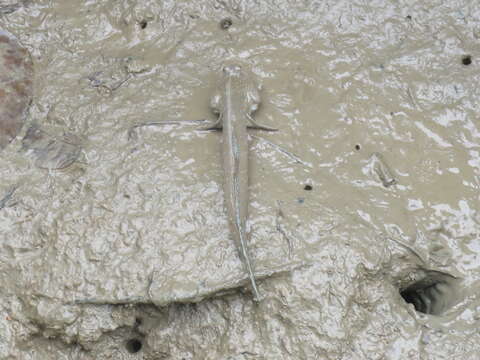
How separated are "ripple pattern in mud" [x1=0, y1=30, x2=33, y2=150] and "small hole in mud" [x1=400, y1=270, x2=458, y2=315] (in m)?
2.71

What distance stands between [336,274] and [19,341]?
1823mm

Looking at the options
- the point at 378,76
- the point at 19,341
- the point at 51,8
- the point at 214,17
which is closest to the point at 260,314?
the point at 19,341

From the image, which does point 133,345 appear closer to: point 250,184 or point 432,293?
point 250,184

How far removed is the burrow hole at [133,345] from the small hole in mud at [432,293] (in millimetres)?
1582

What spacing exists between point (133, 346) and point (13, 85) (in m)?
1.95

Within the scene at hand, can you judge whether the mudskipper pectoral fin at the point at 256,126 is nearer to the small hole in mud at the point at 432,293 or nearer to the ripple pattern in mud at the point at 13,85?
the small hole in mud at the point at 432,293

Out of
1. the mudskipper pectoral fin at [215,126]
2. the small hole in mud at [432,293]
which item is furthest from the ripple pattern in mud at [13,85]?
the small hole in mud at [432,293]

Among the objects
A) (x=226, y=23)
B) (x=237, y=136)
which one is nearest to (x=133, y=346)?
(x=237, y=136)

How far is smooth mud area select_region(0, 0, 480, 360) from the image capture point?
9.11 feet

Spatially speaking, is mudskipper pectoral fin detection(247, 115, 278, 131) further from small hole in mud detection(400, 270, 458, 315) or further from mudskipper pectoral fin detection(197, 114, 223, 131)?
small hole in mud detection(400, 270, 458, 315)

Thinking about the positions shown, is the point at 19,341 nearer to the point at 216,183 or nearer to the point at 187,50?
the point at 216,183

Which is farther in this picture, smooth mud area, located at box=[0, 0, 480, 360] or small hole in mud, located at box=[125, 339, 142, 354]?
small hole in mud, located at box=[125, 339, 142, 354]

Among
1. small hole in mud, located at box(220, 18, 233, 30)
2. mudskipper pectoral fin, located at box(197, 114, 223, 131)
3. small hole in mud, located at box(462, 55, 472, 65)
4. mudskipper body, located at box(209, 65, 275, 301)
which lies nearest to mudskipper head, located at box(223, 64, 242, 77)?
mudskipper body, located at box(209, 65, 275, 301)

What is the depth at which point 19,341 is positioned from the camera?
2863mm
